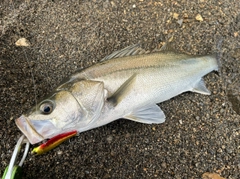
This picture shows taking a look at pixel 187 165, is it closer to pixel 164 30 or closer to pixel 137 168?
pixel 137 168

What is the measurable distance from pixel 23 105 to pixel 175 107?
1138 mm

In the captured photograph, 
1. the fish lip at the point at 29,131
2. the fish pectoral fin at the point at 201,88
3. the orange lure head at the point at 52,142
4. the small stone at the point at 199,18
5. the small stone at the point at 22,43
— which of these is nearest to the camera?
the fish lip at the point at 29,131

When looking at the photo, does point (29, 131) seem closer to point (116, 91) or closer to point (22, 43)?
point (116, 91)

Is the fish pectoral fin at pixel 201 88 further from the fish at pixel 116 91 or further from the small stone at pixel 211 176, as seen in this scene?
the small stone at pixel 211 176

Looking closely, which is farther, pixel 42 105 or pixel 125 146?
pixel 125 146

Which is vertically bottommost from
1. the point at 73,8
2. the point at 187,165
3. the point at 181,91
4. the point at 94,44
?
the point at 187,165

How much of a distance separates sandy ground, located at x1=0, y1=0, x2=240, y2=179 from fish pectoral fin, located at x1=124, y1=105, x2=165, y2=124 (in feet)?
0.52

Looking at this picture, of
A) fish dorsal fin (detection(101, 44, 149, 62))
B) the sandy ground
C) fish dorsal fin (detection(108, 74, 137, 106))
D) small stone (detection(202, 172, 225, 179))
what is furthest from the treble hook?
small stone (detection(202, 172, 225, 179))

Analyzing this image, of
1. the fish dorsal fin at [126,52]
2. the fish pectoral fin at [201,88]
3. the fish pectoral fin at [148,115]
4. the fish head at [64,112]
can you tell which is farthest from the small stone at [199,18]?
the fish head at [64,112]

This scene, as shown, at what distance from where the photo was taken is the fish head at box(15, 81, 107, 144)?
1657mm

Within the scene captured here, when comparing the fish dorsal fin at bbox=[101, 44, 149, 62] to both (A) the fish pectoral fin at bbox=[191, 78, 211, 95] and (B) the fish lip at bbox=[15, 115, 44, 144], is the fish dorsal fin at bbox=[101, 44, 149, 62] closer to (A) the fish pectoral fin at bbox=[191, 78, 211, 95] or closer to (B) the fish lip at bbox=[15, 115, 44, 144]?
(A) the fish pectoral fin at bbox=[191, 78, 211, 95]

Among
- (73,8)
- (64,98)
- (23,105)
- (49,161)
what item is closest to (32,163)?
(49,161)

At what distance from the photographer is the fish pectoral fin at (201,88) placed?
221cm

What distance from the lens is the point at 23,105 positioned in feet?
7.13
